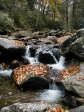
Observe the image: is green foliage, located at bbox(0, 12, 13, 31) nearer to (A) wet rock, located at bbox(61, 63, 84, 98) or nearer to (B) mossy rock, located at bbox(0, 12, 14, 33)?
(B) mossy rock, located at bbox(0, 12, 14, 33)

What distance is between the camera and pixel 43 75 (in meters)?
11.6

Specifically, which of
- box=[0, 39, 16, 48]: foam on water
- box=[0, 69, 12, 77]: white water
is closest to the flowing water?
box=[0, 69, 12, 77]: white water

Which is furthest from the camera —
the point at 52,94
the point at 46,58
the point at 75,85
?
the point at 46,58

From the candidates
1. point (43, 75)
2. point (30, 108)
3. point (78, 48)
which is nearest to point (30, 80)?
point (43, 75)

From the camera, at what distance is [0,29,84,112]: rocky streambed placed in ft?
30.3

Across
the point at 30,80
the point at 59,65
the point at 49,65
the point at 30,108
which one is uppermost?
the point at 30,108

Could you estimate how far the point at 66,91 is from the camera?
9.55 meters

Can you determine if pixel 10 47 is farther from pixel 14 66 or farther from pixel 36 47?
pixel 36 47

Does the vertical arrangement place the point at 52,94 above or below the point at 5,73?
above

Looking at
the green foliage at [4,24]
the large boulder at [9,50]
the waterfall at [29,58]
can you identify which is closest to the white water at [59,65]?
the waterfall at [29,58]

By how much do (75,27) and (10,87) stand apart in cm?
3170

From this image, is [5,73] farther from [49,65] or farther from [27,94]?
[27,94]

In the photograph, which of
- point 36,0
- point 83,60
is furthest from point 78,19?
point 83,60

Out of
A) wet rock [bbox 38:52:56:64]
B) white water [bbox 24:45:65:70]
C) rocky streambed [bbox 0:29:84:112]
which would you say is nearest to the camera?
rocky streambed [bbox 0:29:84:112]
